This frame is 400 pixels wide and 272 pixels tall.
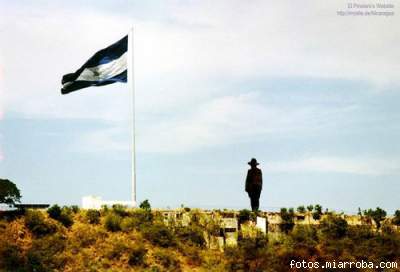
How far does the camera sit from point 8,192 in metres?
22.7

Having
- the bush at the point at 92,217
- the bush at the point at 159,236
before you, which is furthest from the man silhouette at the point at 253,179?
the bush at the point at 92,217

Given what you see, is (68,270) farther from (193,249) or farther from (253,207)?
(253,207)

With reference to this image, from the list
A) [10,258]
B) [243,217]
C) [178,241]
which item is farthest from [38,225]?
[243,217]

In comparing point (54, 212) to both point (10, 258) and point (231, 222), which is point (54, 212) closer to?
point (10, 258)

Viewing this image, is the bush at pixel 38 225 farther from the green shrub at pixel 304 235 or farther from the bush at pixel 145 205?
the green shrub at pixel 304 235

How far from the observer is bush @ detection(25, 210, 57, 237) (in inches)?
878

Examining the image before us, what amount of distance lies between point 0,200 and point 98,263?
4.54 m

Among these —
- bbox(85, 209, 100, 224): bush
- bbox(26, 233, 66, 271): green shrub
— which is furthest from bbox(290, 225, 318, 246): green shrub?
bbox(26, 233, 66, 271): green shrub

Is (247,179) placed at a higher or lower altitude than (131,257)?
higher

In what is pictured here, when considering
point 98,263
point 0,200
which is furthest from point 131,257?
point 0,200

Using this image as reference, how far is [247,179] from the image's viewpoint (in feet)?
76.4

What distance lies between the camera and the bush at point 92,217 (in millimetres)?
23312

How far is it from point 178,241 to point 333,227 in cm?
591

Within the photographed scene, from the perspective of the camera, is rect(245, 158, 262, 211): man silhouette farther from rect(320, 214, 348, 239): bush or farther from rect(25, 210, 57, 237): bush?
Answer: rect(25, 210, 57, 237): bush
